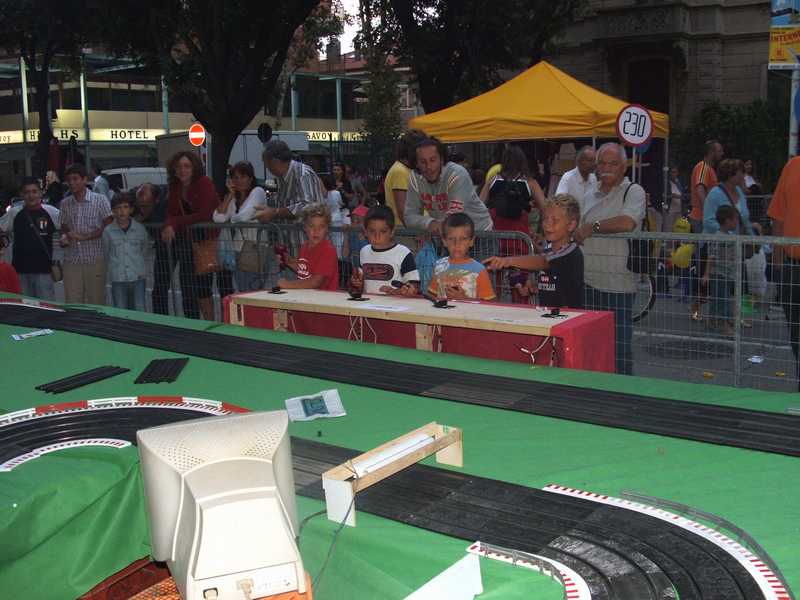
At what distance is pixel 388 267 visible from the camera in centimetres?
583

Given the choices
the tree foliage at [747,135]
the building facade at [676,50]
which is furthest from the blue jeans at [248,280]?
the building facade at [676,50]

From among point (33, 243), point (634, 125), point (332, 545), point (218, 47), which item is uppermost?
point (218, 47)

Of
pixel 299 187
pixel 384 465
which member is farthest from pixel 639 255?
pixel 384 465

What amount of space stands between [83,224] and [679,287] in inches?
209

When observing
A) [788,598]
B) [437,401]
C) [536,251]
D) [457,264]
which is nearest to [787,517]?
[788,598]

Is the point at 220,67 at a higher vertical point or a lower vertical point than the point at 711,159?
higher

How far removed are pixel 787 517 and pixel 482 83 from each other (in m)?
17.4

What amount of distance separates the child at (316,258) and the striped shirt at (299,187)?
55.3 inches

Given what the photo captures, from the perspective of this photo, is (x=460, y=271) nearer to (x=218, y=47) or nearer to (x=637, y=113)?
(x=637, y=113)

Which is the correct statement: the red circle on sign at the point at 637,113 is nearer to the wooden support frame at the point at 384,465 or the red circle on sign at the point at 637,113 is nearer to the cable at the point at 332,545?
the wooden support frame at the point at 384,465

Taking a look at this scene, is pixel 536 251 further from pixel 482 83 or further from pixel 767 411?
pixel 482 83

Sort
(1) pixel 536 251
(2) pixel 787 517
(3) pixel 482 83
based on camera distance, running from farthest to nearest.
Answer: (3) pixel 482 83 < (1) pixel 536 251 < (2) pixel 787 517

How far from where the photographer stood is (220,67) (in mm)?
15047

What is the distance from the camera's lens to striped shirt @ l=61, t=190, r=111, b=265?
27.2 ft
